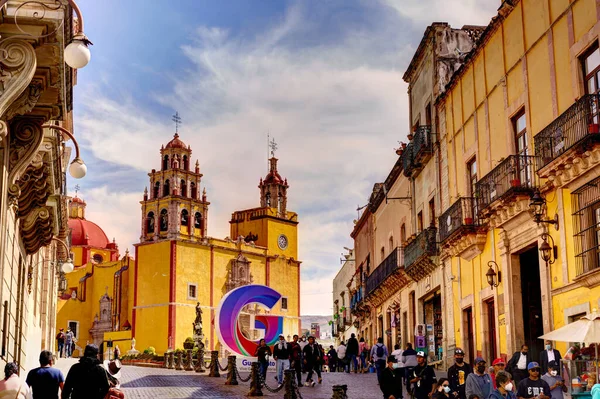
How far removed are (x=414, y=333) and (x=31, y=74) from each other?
21.2m

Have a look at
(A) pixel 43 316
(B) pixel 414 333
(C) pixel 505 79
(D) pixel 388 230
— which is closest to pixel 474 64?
(C) pixel 505 79

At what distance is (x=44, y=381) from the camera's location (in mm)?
10016

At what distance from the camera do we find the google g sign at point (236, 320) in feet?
101

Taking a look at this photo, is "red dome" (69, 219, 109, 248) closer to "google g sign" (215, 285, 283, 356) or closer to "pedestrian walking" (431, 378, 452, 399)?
"google g sign" (215, 285, 283, 356)

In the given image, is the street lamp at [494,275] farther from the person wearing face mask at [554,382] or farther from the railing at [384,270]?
the railing at [384,270]

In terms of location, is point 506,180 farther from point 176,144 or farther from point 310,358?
point 176,144

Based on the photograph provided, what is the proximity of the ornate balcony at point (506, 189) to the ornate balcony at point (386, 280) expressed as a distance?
33.0 ft

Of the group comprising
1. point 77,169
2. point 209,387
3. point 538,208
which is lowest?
point 209,387

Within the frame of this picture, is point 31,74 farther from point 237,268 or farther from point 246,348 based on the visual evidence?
point 237,268

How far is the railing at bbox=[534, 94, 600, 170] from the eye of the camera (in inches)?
569

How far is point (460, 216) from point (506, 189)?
315 centimetres

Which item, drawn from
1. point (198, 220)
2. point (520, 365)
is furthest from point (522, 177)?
point (198, 220)

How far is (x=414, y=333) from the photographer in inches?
1150

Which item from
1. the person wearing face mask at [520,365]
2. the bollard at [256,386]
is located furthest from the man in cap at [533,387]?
the bollard at [256,386]
